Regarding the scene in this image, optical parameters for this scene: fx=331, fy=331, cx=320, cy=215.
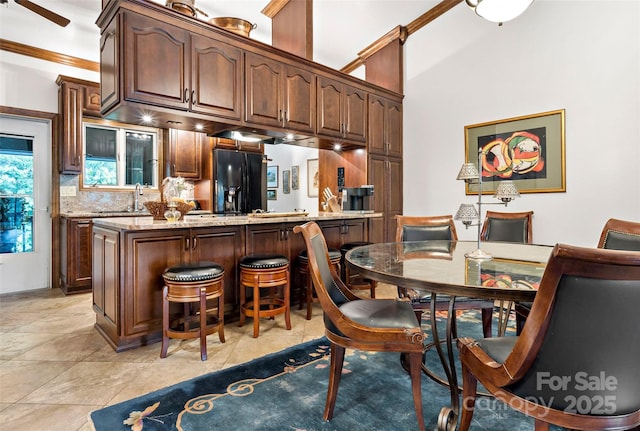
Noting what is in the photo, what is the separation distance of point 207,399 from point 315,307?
68.1 inches

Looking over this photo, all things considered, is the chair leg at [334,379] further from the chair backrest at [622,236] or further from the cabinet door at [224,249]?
the chair backrest at [622,236]

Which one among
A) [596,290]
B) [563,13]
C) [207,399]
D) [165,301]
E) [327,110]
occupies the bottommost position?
[207,399]

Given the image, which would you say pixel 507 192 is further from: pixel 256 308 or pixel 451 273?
pixel 256 308

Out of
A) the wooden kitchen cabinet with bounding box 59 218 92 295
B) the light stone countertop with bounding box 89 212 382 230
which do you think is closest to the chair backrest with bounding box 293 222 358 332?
the light stone countertop with bounding box 89 212 382 230

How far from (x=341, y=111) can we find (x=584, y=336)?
12.2 feet

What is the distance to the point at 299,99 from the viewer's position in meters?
3.74

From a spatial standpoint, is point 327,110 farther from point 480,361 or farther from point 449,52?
point 480,361

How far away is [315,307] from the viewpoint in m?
3.39

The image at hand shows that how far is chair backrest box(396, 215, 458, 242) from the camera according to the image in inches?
109

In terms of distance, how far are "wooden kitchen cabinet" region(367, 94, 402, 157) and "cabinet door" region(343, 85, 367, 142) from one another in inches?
4.9

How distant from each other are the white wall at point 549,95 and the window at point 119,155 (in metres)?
4.04

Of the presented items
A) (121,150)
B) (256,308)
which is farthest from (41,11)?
(256,308)

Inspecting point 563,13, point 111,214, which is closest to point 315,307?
point 111,214

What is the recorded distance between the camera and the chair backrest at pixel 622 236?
1.85 m
